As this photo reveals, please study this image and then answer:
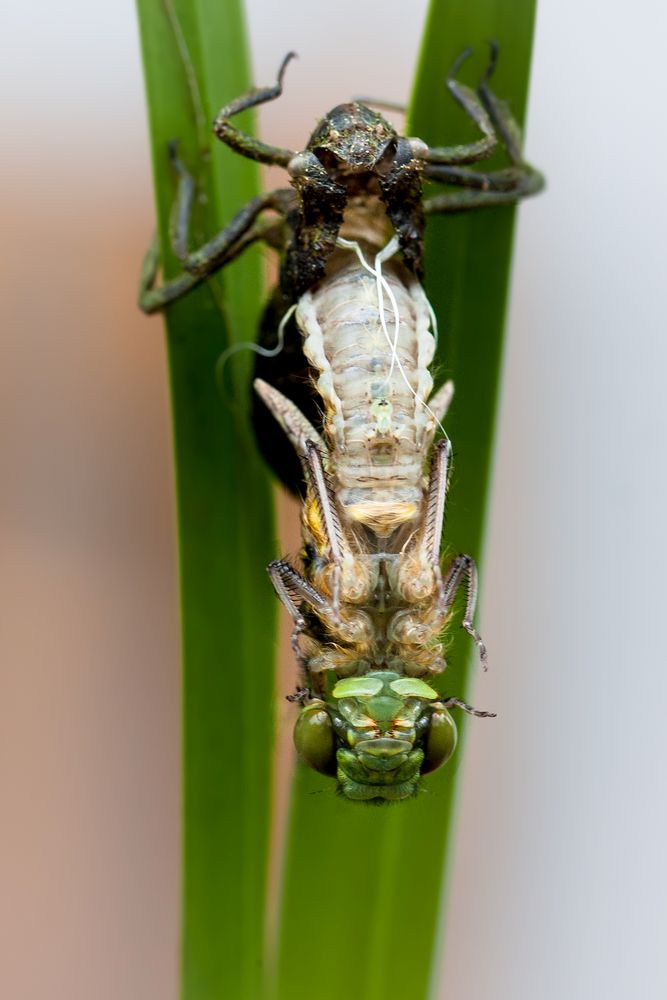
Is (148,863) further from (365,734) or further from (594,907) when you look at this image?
(365,734)

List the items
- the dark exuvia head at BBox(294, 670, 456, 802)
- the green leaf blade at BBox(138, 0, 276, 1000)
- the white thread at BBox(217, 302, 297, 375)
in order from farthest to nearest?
the green leaf blade at BBox(138, 0, 276, 1000) → the white thread at BBox(217, 302, 297, 375) → the dark exuvia head at BBox(294, 670, 456, 802)

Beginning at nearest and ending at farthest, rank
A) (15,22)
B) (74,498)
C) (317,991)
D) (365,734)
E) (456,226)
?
1. (365,734)
2. (456,226)
3. (317,991)
4. (15,22)
5. (74,498)

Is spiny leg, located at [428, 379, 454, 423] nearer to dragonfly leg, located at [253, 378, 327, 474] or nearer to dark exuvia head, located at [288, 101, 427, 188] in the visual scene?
dragonfly leg, located at [253, 378, 327, 474]

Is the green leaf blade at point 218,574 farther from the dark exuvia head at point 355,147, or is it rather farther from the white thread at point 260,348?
the dark exuvia head at point 355,147

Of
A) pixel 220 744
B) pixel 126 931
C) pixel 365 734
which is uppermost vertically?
pixel 365 734

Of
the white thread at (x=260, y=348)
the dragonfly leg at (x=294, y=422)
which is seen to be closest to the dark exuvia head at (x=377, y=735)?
the dragonfly leg at (x=294, y=422)

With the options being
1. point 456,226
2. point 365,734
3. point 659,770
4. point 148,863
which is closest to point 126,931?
point 148,863

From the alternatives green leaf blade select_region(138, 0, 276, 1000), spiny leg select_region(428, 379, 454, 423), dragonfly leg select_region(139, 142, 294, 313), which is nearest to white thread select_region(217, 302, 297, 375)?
green leaf blade select_region(138, 0, 276, 1000)
